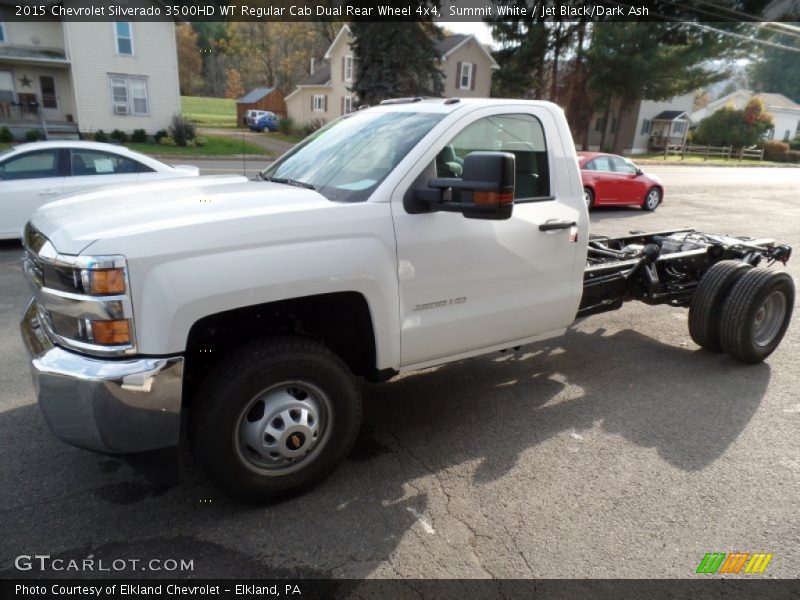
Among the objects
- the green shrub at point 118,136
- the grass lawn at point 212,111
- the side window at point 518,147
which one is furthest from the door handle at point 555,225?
the grass lawn at point 212,111

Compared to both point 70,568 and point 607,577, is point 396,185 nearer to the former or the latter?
point 607,577

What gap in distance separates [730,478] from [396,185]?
2.65 metres

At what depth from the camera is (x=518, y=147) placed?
3896 millimetres

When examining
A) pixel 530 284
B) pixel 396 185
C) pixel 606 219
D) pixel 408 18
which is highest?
pixel 408 18

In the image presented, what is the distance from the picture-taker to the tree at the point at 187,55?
59906 millimetres

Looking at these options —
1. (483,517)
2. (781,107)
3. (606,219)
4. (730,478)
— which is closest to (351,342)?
(483,517)

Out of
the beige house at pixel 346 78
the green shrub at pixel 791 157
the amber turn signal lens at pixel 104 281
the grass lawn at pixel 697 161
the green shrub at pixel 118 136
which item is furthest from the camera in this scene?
the green shrub at pixel 791 157

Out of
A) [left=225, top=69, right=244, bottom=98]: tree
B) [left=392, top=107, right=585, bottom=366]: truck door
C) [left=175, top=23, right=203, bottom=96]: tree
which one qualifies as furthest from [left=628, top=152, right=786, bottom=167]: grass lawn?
[left=175, top=23, right=203, bottom=96]: tree

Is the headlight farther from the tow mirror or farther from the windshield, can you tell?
the tow mirror

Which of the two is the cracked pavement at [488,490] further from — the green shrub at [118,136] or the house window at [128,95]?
the house window at [128,95]

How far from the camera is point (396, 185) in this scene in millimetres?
3188

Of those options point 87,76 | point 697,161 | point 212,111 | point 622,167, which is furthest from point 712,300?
point 212,111

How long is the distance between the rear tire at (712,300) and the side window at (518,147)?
84.3 inches

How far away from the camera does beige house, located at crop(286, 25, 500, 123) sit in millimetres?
39188
